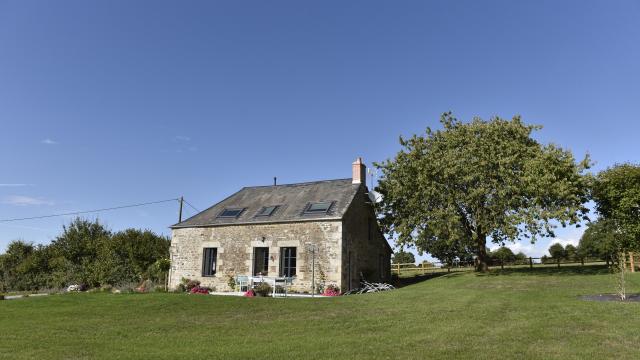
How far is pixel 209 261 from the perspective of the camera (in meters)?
23.8

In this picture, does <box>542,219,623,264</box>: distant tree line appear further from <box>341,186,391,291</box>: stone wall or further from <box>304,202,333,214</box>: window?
<box>304,202,333,214</box>: window

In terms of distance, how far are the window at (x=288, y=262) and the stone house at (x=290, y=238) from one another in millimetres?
47

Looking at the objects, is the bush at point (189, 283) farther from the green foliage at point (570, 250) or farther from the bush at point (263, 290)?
the green foliage at point (570, 250)

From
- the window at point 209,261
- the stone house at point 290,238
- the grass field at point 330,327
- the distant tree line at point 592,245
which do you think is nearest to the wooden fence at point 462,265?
the distant tree line at point 592,245

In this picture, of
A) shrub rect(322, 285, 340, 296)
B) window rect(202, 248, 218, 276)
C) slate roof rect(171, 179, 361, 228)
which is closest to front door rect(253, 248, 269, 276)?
slate roof rect(171, 179, 361, 228)

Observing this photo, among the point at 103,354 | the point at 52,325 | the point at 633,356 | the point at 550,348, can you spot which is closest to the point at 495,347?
the point at 550,348

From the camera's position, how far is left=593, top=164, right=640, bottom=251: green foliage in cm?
2364

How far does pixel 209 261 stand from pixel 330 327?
1480 cm

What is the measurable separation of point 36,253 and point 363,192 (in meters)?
22.6

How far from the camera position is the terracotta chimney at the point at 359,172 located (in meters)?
24.2

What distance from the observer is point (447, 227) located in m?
23.0

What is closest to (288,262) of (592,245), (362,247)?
(362,247)

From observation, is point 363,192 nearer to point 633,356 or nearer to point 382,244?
point 382,244

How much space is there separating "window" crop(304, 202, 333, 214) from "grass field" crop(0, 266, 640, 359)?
6.92m
